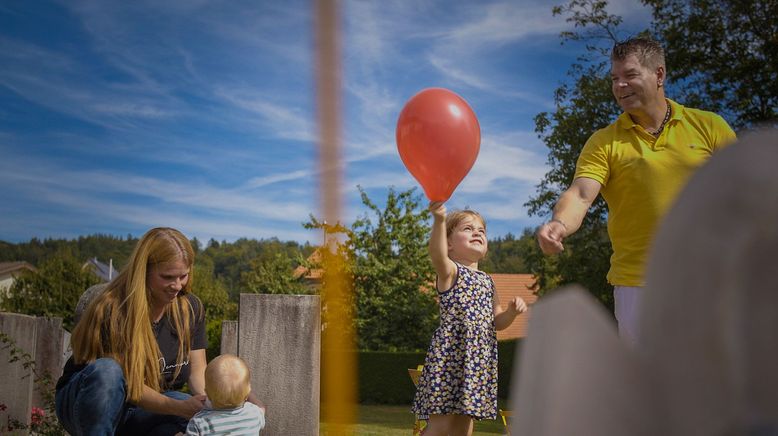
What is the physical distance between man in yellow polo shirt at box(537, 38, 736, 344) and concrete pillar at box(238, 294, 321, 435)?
1.63m

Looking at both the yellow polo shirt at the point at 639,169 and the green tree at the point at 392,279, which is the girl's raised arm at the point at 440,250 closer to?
the yellow polo shirt at the point at 639,169

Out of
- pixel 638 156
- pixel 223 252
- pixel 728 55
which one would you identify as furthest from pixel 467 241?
pixel 223 252

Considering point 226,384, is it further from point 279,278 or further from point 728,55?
point 279,278

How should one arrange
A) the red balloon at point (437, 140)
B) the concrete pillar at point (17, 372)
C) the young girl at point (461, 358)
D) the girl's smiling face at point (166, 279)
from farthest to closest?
the concrete pillar at point (17, 372), the young girl at point (461, 358), the red balloon at point (437, 140), the girl's smiling face at point (166, 279)

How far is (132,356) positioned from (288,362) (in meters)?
0.90

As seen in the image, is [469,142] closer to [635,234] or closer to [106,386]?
[635,234]

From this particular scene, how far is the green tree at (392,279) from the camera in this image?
26781 mm

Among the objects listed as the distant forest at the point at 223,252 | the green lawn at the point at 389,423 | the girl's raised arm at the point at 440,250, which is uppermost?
the distant forest at the point at 223,252

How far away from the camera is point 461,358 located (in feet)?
13.4

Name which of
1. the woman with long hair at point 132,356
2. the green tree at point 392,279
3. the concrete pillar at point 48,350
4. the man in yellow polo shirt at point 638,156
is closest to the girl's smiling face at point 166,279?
the woman with long hair at point 132,356

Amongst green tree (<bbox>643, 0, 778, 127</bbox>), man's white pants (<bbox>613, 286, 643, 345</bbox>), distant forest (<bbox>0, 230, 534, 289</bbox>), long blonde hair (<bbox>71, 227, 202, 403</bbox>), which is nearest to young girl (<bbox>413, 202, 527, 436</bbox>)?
man's white pants (<bbox>613, 286, 643, 345</bbox>)

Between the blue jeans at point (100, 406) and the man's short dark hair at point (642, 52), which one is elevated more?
the man's short dark hair at point (642, 52)

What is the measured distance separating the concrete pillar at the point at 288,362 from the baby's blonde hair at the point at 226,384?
1.44ft

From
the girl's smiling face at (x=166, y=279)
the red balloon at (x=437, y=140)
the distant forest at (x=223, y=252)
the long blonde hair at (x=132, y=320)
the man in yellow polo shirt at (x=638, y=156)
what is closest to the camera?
the man in yellow polo shirt at (x=638, y=156)
